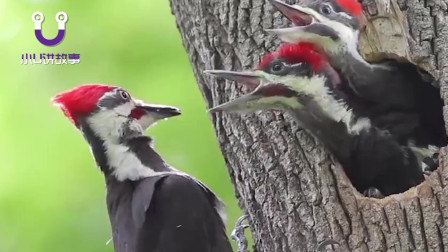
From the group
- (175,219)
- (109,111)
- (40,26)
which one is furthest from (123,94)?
(40,26)

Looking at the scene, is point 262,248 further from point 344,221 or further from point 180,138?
point 180,138

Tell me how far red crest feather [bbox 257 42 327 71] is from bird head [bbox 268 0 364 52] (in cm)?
2

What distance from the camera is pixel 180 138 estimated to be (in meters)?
3.52

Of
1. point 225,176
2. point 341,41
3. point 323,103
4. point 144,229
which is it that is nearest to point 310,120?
point 323,103

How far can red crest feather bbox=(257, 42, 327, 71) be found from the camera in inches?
82.2

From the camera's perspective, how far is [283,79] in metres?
2.07

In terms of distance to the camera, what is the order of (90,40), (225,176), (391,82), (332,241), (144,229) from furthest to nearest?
(90,40) < (225,176) < (144,229) < (391,82) < (332,241)

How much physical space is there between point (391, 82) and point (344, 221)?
0.43m

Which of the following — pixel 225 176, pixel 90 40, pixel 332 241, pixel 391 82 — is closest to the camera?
pixel 332 241

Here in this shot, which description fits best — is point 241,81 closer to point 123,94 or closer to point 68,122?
point 123,94

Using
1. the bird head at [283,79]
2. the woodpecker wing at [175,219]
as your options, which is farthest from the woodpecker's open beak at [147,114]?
the bird head at [283,79]

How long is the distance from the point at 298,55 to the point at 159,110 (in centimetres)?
78

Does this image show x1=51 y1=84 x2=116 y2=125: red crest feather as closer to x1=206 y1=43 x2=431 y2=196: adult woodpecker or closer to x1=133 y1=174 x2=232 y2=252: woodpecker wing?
x1=133 y1=174 x2=232 y2=252: woodpecker wing

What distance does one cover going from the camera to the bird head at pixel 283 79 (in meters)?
2.06
